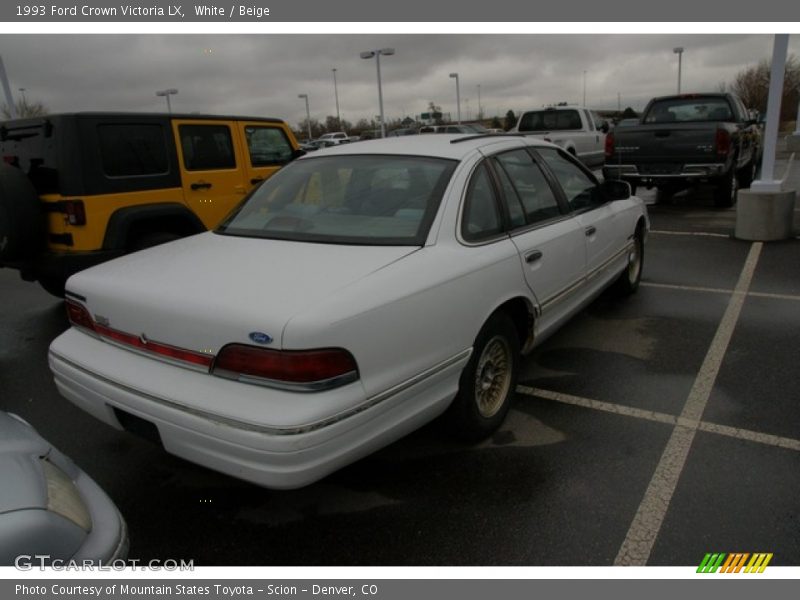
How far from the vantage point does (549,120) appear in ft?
51.8

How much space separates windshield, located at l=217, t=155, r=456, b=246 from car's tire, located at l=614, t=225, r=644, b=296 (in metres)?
2.88

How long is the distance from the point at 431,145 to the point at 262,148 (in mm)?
4099

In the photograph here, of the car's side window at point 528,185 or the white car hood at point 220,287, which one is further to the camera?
the car's side window at point 528,185

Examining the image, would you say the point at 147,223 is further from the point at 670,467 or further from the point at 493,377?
the point at 670,467

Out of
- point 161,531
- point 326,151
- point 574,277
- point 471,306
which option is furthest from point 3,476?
point 574,277

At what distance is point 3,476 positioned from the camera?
5.85 feet

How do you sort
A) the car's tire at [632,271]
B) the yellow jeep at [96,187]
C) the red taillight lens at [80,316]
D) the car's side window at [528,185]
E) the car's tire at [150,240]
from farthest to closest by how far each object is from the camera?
1. the car's tire at [150,240]
2. the car's tire at [632,271]
3. the yellow jeep at [96,187]
4. the car's side window at [528,185]
5. the red taillight lens at [80,316]

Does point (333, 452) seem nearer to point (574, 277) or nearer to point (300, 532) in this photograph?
point (300, 532)

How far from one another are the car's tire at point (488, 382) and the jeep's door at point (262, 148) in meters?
4.30

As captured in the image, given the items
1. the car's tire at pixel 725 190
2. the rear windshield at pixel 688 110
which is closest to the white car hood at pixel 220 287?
the car's tire at pixel 725 190

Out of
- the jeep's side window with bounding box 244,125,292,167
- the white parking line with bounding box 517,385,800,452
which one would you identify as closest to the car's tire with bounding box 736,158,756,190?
the jeep's side window with bounding box 244,125,292,167

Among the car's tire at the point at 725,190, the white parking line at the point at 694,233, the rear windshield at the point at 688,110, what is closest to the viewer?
the white parking line at the point at 694,233

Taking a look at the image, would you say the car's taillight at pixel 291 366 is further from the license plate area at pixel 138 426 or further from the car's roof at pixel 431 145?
the car's roof at pixel 431 145

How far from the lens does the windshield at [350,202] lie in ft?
9.80
